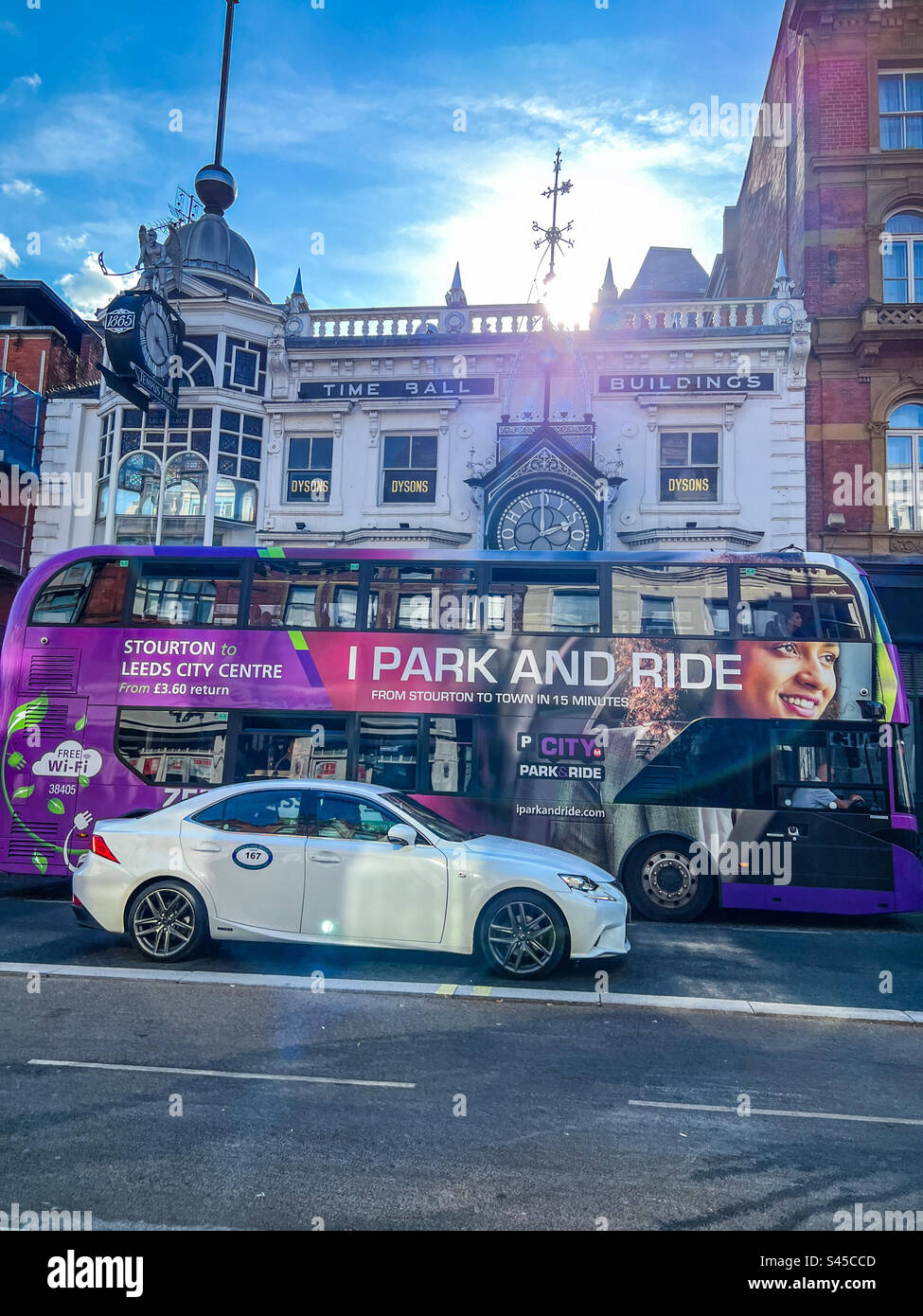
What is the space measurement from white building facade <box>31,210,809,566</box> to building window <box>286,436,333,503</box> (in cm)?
3

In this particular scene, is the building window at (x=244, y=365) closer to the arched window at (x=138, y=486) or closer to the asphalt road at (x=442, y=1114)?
the arched window at (x=138, y=486)

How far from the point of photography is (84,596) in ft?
38.3

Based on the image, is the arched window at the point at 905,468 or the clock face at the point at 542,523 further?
the clock face at the point at 542,523

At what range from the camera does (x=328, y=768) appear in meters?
11.2

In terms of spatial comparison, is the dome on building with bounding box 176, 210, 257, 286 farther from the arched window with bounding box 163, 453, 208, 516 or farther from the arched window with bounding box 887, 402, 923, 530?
the arched window with bounding box 887, 402, 923, 530

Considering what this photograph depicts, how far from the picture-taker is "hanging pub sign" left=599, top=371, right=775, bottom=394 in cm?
1952

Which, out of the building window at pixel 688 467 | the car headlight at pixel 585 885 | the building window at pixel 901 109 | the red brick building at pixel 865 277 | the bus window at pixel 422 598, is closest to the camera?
the car headlight at pixel 585 885

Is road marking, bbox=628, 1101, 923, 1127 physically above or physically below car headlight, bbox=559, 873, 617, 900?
below

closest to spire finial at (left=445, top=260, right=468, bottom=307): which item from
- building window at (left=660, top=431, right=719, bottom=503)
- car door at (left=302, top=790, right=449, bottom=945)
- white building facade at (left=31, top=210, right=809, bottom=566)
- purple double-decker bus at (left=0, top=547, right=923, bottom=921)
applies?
white building facade at (left=31, top=210, right=809, bottom=566)

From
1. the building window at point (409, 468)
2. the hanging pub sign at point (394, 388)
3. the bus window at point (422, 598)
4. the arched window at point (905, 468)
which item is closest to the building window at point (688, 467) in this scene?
the arched window at point (905, 468)

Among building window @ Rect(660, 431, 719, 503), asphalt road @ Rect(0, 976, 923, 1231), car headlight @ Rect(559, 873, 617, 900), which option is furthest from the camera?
building window @ Rect(660, 431, 719, 503)

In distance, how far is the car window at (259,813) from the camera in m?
7.72

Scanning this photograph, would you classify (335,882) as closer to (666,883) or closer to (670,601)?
(666,883)

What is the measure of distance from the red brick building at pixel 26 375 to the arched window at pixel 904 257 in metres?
19.5
